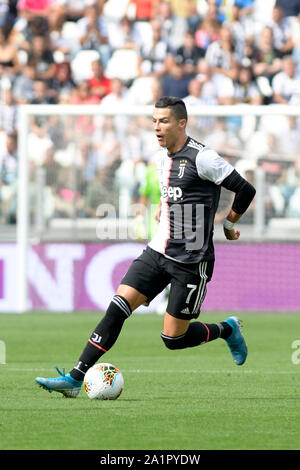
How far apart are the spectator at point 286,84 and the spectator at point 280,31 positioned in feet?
2.14

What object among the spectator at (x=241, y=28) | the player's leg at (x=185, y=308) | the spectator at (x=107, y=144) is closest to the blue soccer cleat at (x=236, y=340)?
the player's leg at (x=185, y=308)

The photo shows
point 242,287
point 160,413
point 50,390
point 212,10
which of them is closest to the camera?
point 160,413

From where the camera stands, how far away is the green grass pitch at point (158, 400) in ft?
18.5

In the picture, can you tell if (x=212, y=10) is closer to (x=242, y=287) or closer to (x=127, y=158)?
(x=127, y=158)

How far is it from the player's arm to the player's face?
51 cm

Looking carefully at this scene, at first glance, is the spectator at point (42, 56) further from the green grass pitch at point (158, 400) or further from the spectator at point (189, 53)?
the green grass pitch at point (158, 400)

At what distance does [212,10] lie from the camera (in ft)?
64.6

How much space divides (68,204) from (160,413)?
10.1m

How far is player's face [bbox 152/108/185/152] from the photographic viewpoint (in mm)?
7602

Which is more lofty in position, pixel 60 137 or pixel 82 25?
pixel 82 25

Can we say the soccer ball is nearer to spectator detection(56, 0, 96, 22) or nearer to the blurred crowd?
the blurred crowd

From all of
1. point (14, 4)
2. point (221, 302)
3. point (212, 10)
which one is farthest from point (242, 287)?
point (14, 4)

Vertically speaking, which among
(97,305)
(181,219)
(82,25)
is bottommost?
(97,305)

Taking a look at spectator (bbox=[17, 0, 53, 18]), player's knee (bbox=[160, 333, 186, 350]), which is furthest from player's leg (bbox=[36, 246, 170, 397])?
spectator (bbox=[17, 0, 53, 18])
